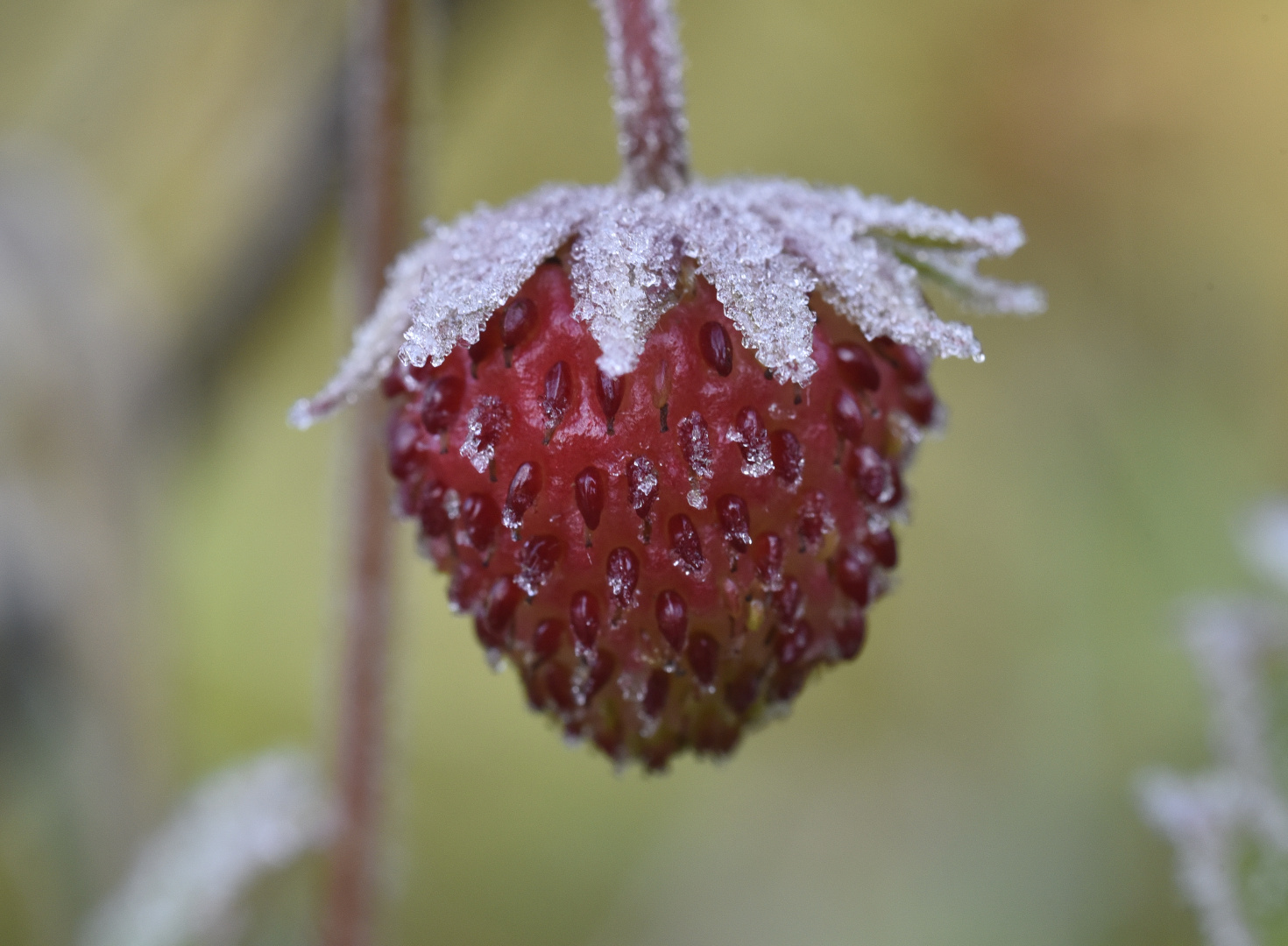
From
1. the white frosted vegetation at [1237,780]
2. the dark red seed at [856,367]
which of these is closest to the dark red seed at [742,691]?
the dark red seed at [856,367]

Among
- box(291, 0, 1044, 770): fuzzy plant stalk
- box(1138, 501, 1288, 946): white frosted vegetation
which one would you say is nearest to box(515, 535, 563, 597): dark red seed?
box(291, 0, 1044, 770): fuzzy plant stalk

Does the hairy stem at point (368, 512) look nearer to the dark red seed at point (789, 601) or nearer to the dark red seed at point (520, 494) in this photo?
the dark red seed at point (520, 494)

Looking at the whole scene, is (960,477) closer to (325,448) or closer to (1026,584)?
(1026,584)

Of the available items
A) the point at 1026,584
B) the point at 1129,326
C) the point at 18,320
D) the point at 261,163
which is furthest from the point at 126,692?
the point at 1129,326

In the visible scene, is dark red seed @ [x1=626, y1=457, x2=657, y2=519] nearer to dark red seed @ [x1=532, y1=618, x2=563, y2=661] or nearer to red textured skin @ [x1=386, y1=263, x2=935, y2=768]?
red textured skin @ [x1=386, y1=263, x2=935, y2=768]

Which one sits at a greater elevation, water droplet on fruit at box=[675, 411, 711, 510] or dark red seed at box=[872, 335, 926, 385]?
dark red seed at box=[872, 335, 926, 385]

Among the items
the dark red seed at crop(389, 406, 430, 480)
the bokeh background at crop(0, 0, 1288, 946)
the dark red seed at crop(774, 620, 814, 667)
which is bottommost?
the dark red seed at crop(774, 620, 814, 667)
